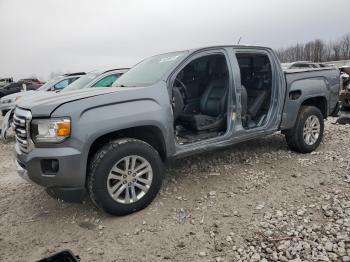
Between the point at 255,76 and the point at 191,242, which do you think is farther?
the point at 255,76

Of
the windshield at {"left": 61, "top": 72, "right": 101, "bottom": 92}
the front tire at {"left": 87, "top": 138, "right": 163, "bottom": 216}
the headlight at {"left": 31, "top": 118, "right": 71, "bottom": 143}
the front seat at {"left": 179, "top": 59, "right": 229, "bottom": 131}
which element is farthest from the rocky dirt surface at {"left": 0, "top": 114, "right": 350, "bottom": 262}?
the windshield at {"left": 61, "top": 72, "right": 101, "bottom": 92}

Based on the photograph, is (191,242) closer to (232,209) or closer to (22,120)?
(232,209)

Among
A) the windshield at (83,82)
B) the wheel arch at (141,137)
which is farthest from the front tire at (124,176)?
Result: the windshield at (83,82)

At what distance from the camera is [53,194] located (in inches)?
142

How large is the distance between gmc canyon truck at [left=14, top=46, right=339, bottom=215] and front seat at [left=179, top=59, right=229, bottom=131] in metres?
0.01

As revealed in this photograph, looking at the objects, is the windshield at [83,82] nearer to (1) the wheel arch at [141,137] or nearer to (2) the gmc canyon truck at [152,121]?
(2) the gmc canyon truck at [152,121]

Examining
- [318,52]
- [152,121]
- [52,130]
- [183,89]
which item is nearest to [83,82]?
[183,89]

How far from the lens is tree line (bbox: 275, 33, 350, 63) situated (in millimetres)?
51656

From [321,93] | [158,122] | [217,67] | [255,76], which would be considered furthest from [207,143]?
[321,93]

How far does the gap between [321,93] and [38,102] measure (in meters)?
4.43

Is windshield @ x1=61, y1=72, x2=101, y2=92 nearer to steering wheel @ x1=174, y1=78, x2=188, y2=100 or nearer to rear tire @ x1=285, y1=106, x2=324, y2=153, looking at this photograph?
steering wheel @ x1=174, y1=78, x2=188, y2=100

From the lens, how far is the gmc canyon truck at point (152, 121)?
137 inches

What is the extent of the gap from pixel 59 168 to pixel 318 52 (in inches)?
2182

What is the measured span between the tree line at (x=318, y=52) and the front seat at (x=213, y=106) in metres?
49.1
